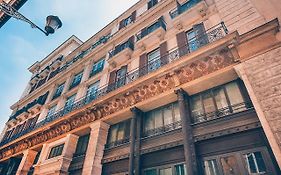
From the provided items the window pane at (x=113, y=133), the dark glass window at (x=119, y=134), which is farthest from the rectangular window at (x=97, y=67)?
the dark glass window at (x=119, y=134)

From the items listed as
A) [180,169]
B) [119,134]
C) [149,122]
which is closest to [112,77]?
[119,134]

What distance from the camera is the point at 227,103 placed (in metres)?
8.12

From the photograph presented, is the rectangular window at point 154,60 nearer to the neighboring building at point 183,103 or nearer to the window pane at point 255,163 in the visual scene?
the neighboring building at point 183,103

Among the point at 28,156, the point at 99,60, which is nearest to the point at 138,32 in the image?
the point at 99,60

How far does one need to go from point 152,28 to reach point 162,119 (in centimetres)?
759

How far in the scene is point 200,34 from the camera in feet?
35.2

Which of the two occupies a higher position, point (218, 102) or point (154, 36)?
point (154, 36)

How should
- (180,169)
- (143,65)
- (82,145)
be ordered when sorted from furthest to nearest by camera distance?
(82,145) < (143,65) < (180,169)

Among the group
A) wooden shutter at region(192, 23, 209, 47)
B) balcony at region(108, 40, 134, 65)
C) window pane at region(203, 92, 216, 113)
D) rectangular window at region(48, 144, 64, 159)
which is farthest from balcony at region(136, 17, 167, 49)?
rectangular window at region(48, 144, 64, 159)

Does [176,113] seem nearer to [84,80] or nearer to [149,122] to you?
[149,122]

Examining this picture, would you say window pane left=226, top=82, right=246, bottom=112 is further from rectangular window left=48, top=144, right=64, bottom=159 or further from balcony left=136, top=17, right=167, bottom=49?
rectangular window left=48, top=144, right=64, bottom=159

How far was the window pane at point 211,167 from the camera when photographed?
22.9 ft

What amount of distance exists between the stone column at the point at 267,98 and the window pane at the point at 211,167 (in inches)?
83.9

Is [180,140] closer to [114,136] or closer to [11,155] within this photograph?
[114,136]
